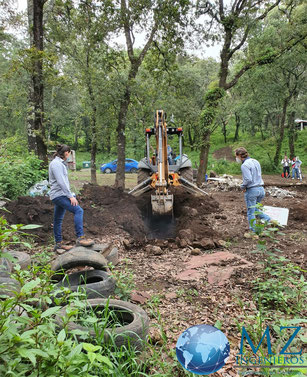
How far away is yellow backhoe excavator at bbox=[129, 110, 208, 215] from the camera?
8.00 m

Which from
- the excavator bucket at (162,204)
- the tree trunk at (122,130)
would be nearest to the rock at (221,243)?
the excavator bucket at (162,204)

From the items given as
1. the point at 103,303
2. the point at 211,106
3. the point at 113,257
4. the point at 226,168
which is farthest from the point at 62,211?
the point at 226,168

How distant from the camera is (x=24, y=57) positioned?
8.30 m

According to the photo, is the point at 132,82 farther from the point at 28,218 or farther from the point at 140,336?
the point at 140,336

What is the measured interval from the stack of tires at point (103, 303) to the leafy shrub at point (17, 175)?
4.51 meters

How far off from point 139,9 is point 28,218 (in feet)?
30.4

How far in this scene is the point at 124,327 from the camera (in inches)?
97.7

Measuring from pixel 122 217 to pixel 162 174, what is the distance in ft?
5.39

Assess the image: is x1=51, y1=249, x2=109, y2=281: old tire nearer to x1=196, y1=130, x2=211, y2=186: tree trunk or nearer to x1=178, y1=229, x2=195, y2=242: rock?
x1=178, y1=229, x2=195, y2=242: rock

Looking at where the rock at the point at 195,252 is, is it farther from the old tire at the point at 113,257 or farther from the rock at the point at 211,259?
the old tire at the point at 113,257

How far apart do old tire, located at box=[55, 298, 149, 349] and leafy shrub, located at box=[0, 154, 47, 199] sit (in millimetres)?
5362

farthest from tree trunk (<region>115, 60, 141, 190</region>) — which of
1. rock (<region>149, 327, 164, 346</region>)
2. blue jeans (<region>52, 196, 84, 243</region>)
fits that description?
rock (<region>149, 327, 164, 346</region>)

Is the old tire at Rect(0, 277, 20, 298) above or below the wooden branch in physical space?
below

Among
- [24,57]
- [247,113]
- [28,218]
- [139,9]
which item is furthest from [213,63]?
[28,218]
